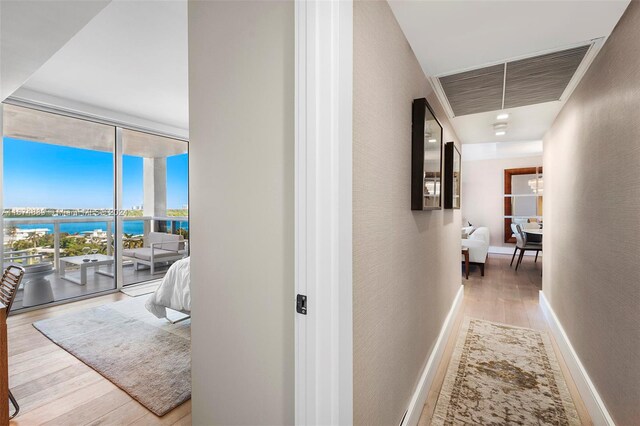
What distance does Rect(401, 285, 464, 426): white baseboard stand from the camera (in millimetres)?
1668

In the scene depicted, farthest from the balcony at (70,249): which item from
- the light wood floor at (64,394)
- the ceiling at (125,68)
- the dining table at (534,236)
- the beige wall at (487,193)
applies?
the beige wall at (487,193)

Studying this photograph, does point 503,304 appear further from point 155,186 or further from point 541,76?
point 155,186

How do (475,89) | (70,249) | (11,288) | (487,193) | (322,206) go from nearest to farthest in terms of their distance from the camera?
(322,206), (11,288), (475,89), (70,249), (487,193)

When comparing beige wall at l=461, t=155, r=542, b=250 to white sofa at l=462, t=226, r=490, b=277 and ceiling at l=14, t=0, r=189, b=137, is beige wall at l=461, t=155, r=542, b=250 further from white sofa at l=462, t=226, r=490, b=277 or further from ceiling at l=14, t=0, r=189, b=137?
ceiling at l=14, t=0, r=189, b=137

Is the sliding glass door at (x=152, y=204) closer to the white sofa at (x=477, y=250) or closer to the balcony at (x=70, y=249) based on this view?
the balcony at (x=70, y=249)

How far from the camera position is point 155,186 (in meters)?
4.95

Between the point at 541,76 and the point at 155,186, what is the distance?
515 cm

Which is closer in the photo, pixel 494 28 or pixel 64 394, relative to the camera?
pixel 494 28

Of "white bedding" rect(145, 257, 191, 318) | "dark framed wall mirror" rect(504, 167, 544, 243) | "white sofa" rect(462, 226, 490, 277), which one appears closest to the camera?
"white bedding" rect(145, 257, 191, 318)

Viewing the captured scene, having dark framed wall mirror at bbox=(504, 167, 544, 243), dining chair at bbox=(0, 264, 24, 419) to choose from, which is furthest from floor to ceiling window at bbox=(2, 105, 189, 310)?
dark framed wall mirror at bbox=(504, 167, 544, 243)

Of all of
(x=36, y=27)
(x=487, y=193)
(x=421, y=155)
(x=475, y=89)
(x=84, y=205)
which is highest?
(x=36, y=27)

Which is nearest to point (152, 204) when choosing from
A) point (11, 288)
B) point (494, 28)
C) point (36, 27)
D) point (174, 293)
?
point (174, 293)

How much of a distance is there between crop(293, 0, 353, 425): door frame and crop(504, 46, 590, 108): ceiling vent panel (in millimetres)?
1587

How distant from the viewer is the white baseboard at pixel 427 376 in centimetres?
167
